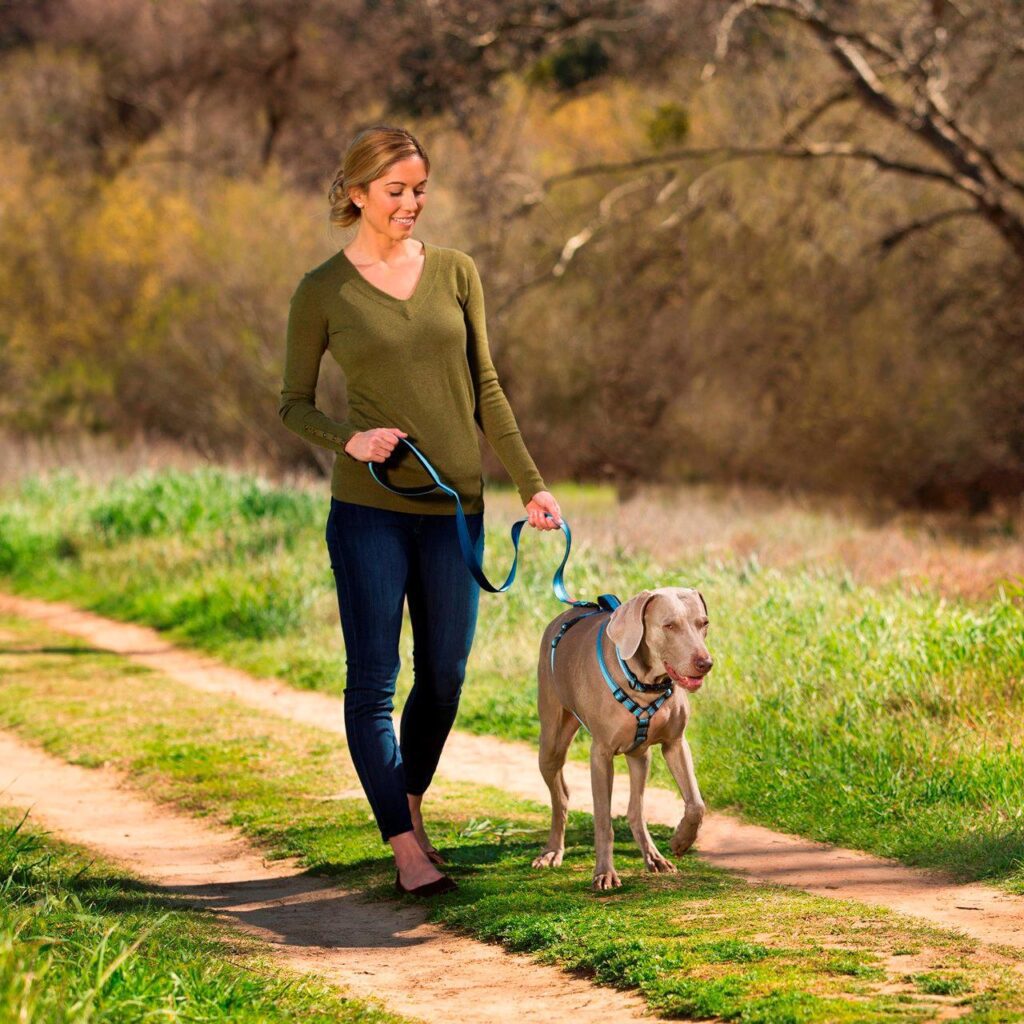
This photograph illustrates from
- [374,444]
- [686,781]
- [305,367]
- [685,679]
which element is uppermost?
[305,367]

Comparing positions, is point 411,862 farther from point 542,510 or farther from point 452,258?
point 452,258

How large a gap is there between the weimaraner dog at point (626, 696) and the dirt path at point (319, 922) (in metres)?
0.67

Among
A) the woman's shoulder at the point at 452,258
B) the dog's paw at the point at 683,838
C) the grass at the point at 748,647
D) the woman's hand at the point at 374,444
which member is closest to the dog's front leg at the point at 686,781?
the dog's paw at the point at 683,838

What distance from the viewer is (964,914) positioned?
214 inches

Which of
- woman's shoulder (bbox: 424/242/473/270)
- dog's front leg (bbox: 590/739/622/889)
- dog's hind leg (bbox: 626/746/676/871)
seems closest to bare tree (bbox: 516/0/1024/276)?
woman's shoulder (bbox: 424/242/473/270)

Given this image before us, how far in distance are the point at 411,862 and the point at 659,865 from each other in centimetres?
90

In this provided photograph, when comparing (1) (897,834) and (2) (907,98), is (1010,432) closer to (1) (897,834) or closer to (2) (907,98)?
(2) (907,98)

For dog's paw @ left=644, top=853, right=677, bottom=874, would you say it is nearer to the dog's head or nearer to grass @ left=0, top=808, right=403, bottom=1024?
the dog's head

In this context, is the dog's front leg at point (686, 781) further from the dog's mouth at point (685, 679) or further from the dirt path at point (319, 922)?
the dirt path at point (319, 922)

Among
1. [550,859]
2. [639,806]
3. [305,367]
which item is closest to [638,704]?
[639,806]

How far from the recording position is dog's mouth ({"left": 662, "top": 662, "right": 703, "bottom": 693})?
5.05 metres

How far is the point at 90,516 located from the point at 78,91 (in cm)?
2290

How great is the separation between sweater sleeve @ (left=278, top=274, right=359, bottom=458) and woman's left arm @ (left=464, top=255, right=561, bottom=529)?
0.50 m

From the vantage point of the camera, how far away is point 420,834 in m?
5.98
